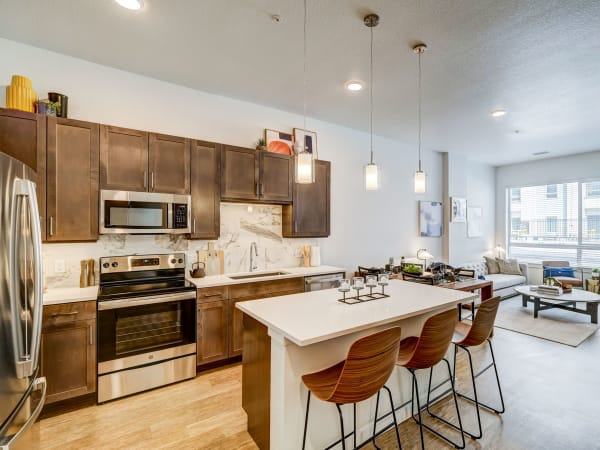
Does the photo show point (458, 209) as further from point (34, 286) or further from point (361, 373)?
point (34, 286)

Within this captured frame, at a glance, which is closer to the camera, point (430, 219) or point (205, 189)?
point (205, 189)

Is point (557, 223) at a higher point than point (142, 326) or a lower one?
higher

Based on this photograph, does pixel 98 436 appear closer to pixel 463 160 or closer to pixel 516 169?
pixel 463 160

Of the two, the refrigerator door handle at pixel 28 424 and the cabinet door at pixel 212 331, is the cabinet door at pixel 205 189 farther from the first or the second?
the refrigerator door handle at pixel 28 424

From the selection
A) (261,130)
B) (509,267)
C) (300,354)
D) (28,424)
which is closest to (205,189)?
(261,130)

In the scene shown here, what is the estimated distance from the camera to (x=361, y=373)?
1.50 m

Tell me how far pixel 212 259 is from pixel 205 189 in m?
0.84

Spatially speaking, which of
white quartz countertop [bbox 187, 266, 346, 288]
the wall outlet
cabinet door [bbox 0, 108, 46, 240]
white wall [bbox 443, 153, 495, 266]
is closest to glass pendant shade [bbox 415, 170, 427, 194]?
white quartz countertop [bbox 187, 266, 346, 288]

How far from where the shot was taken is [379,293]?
8.15 feet

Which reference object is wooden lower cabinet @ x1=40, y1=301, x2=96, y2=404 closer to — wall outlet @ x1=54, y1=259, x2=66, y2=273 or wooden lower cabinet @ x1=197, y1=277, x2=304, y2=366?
wall outlet @ x1=54, y1=259, x2=66, y2=273

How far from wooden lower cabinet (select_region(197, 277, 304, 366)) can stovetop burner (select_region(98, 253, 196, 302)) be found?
0.81 feet

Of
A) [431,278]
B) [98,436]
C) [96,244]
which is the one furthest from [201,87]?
[431,278]

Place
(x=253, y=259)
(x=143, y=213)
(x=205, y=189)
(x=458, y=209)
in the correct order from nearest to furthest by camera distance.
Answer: (x=143, y=213)
(x=205, y=189)
(x=253, y=259)
(x=458, y=209)

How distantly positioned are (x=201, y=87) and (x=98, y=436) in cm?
337
